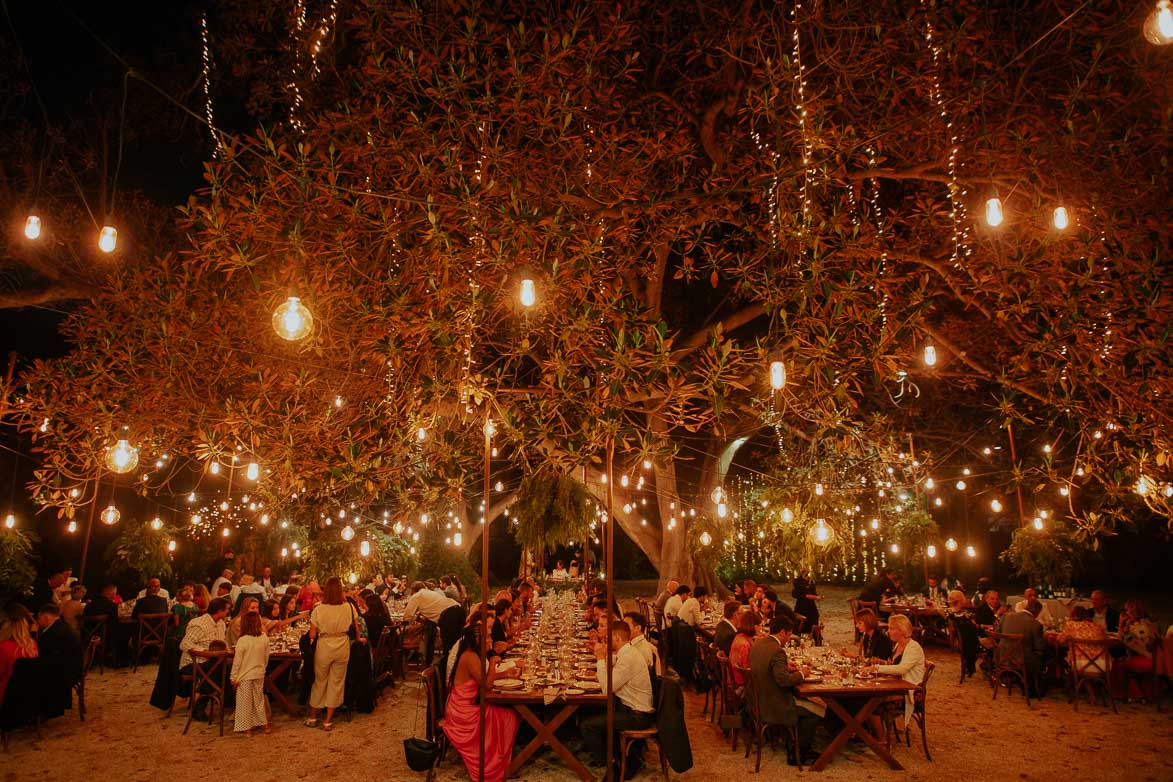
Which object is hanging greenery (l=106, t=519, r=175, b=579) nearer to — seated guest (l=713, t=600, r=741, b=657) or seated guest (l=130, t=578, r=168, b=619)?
seated guest (l=130, t=578, r=168, b=619)

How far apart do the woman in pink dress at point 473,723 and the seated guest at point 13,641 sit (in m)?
4.44

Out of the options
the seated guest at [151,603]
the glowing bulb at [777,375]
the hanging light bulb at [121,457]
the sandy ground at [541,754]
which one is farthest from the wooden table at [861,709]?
the seated guest at [151,603]

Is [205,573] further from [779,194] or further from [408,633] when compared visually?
[779,194]

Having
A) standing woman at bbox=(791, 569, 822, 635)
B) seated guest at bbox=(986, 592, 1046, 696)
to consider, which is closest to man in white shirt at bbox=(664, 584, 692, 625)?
standing woman at bbox=(791, 569, 822, 635)

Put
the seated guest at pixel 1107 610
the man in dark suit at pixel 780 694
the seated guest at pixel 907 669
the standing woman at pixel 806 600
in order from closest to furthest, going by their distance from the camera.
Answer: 1. the man in dark suit at pixel 780 694
2. the seated guest at pixel 907 669
3. the seated guest at pixel 1107 610
4. the standing woman at pixel 806 600

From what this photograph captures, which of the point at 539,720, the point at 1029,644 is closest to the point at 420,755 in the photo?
the point at 539,720

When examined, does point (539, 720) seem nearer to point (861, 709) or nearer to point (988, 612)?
point (861, 709)

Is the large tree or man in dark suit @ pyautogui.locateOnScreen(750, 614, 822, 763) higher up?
the large tree

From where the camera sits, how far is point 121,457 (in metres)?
7.05

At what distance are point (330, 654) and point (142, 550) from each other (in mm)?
9632

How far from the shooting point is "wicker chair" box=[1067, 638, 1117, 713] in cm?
838

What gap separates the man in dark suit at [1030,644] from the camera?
8.73 m

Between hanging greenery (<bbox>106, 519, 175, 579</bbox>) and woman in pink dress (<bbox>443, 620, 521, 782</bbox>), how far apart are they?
471 inches

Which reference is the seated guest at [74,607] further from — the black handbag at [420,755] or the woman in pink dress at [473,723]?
the woman in pink dress at [473,723]
